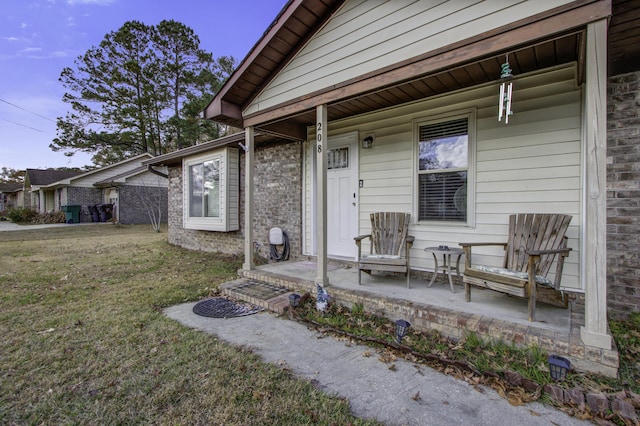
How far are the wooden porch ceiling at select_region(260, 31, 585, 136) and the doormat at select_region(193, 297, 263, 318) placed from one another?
2.77m

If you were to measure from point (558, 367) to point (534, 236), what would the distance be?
1506 mm

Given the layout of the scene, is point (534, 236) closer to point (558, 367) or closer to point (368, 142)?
point (558, 367)

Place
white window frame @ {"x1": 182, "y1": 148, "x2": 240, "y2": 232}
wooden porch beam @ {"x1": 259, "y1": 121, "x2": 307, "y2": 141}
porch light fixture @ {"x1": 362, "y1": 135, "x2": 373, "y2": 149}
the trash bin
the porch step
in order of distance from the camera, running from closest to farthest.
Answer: the porch step, porch light fixture @ {"x1": 362, "y1": 135, "x2": 373, "y2": 149}, wooden porch beam @ {"x1": 259, "y1": 121, "x2": 307, "y2": 141}, white window frame @ {"x1": 182, "y1": 148, "x2": 240, "y2": 232}, the trash bin

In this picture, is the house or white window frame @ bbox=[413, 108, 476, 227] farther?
white window frame @ bbox=[413, 108, 476, 227]

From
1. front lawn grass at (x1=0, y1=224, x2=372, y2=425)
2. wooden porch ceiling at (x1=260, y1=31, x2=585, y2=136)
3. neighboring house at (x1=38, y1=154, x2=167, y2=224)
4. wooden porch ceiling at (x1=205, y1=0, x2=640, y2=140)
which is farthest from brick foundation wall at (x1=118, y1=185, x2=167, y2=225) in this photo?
wooden porch ceiling at (x1=260, y1=31, x2=585, y2=136)

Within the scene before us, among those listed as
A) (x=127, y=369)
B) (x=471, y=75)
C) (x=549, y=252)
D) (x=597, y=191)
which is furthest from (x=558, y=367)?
(x=127, y=369)

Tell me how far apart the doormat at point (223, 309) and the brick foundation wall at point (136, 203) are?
607 inches

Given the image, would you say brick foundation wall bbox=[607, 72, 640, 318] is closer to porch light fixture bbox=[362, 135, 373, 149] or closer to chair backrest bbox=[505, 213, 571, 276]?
chair backrest bbox=[505, 213, 571, 276]

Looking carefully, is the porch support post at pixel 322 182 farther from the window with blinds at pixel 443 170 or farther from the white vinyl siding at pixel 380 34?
the window with blinds at pixel 443 170

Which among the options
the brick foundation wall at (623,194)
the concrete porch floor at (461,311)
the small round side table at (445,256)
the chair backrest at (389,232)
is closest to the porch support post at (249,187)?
the concrete porch floor at (461,311)

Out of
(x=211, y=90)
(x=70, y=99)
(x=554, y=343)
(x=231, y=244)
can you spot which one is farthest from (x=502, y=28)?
(x=70, y=99)

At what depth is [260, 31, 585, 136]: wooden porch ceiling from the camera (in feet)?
9.07

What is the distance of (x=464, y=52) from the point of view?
8.56 feet

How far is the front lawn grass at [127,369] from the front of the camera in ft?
5.96
